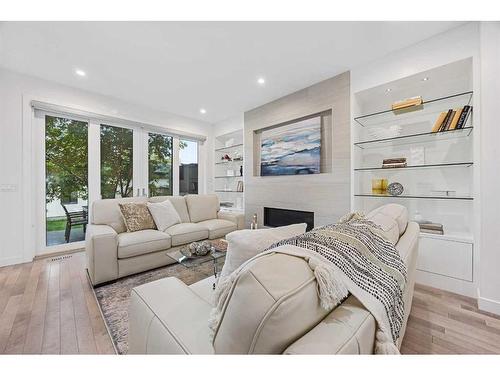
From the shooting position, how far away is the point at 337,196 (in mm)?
2887

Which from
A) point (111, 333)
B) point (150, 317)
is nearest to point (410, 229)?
point (150, 317)

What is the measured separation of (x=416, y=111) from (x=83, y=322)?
12.5ft

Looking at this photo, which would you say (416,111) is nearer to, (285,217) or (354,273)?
(285,217)

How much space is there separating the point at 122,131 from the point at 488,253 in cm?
492

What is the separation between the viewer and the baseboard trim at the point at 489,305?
172cm

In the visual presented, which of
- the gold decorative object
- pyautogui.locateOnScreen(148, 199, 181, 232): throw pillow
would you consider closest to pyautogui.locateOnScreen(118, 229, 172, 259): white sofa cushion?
pyautogui.locateOnScreen(148, 199, 181, 232): throw pillow

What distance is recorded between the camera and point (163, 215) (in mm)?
2896

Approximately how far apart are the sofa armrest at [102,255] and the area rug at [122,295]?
112 mm

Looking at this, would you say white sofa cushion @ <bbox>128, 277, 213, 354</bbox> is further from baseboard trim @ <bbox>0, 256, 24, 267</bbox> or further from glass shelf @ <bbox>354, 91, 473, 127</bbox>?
baseboard trim @ <bbox>0, 256, 24, 267</bbox>

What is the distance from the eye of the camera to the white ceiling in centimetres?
200

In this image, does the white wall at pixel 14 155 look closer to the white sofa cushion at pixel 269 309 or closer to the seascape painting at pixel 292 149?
the seascape painting at pixel 292 149

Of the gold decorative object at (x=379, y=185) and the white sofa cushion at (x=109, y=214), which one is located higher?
the gold decorative object at (x=379, y=185)

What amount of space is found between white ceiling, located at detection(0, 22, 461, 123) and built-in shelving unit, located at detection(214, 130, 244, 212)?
1549 mm

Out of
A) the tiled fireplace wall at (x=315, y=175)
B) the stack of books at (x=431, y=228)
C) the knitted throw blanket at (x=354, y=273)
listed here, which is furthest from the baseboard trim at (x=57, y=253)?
the stack of books at (x=431, y=228)
